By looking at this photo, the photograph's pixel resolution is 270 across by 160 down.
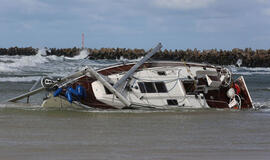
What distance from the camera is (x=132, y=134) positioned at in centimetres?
921

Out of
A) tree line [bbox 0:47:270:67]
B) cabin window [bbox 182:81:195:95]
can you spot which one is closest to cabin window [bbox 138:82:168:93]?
cabin window [bbox 182:81:195:95]

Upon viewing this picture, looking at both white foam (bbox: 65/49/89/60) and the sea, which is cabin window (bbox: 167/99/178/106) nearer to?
the sea

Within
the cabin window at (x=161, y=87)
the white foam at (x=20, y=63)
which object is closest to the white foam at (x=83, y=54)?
the white foam at (x=20, y=63)

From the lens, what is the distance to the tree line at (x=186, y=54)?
149 feet

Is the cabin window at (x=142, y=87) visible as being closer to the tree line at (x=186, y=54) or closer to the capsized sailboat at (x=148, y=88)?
the capsized sailboat at (x=148, y=88)

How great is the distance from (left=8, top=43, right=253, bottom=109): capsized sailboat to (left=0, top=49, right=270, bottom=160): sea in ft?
1.17

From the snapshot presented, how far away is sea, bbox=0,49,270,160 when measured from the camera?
7.42m

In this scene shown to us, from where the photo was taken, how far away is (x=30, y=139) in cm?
845

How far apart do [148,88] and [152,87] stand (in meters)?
0.14

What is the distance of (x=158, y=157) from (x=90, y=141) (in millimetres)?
1686

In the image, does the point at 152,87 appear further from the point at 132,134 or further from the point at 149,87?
the point at 132,134

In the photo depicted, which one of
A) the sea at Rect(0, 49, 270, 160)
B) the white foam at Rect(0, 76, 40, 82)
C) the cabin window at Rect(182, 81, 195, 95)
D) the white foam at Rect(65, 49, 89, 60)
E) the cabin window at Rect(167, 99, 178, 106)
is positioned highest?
the white foam at Rect(65, 49, 89, 60)

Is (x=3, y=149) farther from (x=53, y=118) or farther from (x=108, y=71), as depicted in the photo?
(x=108, y=71)

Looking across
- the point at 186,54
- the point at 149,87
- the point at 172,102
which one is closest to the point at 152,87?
the point at 149,87
